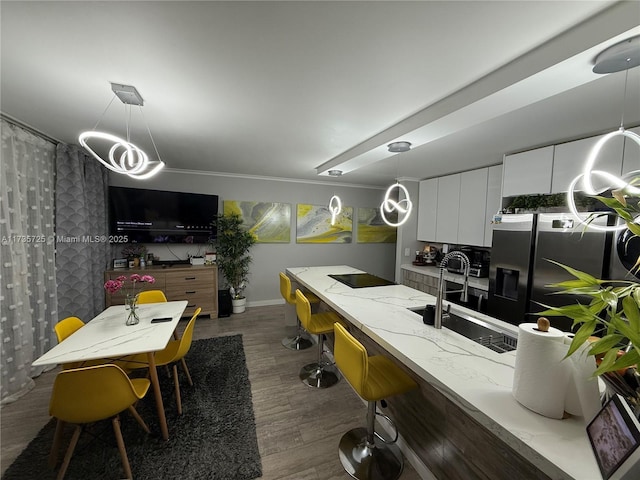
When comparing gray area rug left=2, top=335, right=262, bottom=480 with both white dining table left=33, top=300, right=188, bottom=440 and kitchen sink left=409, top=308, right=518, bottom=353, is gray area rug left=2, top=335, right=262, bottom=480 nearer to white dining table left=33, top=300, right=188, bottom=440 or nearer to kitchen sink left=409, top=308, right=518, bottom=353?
white dining table left=33, top=300, right=188, bottom=440

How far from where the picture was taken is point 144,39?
1199 mm

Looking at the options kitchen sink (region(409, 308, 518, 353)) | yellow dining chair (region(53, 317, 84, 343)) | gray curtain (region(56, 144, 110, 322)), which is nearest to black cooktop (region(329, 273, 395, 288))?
kitchen sink (region(409, 308, 518, 353))

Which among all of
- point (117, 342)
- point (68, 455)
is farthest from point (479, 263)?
point (68, 455)

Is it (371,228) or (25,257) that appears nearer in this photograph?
(25,257)

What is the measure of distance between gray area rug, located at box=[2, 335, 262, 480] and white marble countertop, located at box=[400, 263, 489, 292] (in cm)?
290

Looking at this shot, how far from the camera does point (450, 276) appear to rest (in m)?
3.69

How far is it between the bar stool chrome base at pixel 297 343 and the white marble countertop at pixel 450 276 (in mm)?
1978

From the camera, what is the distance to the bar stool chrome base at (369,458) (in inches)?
61.3

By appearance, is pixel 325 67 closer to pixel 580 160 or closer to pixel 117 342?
pixel 117 342

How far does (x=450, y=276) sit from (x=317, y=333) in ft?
7.89

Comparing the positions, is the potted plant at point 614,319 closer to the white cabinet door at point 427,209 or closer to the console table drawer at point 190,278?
the white cabinet door at point 427,209

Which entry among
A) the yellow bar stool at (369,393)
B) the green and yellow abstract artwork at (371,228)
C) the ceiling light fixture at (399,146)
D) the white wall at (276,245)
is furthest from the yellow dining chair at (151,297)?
the green and yellow abstract artwork at (371,228)

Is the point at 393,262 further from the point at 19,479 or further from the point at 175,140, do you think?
the point at 19,479

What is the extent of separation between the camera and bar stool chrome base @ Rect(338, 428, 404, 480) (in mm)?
1556
